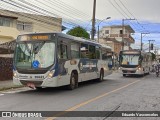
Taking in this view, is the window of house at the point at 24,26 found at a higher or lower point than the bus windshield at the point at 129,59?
higher

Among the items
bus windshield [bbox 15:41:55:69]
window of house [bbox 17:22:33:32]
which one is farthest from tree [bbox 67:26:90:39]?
bus windshield [bbox 15:41:55:69]

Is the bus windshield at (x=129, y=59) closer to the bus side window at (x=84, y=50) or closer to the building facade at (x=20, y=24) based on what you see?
the bus side window at (x=84, y=50)

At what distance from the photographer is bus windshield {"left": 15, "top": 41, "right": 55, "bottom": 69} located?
14.5 metres

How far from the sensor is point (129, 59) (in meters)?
31.5

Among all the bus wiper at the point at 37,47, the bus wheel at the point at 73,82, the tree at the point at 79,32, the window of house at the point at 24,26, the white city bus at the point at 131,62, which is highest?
the window of house at the point at 24,26

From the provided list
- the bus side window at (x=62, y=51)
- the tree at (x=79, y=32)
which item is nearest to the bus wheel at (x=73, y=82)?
the bus side window at (x=62, y=51)

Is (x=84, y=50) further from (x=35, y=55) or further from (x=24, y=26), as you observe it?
(x=24, y=26)

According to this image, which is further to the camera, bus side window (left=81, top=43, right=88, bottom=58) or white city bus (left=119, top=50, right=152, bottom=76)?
white city bus (left=119, top=50, right=152, bottom=76)

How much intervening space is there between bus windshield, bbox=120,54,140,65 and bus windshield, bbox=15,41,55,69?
1790 cm

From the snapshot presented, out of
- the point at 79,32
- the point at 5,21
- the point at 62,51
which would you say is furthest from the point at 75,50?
the point at 5,21

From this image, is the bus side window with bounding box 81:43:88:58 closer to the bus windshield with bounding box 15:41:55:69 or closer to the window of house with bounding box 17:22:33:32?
the bus windshield with bounding box 15:41:55:69

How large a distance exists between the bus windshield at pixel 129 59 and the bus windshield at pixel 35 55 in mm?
17905

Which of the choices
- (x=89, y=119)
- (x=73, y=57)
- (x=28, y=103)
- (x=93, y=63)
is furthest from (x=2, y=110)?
(x=93, y=63)

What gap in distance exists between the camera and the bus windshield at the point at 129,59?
31297mm
